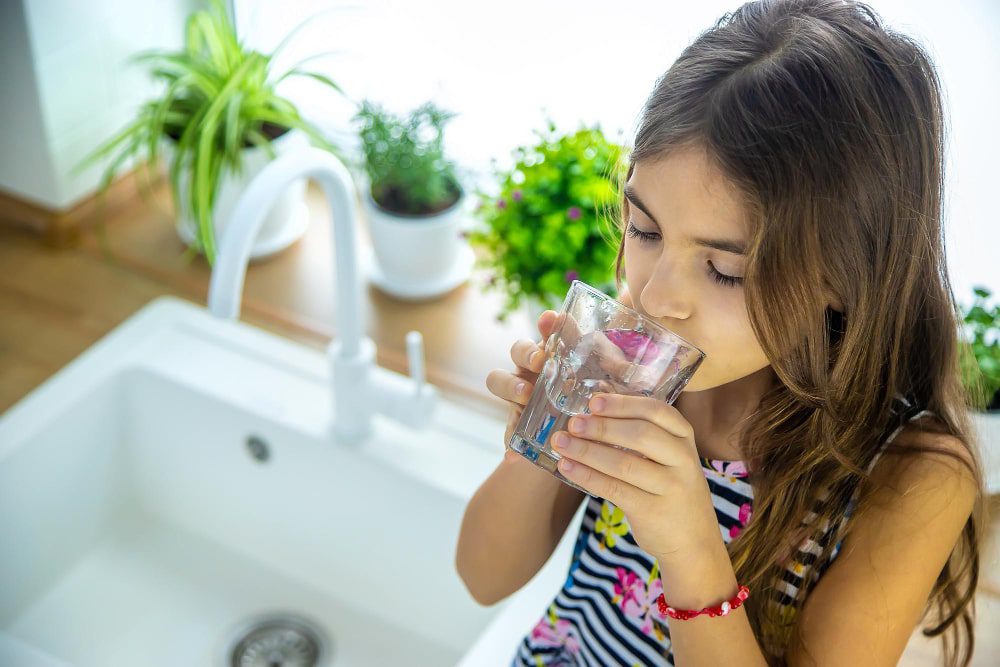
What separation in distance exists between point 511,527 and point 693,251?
36cm

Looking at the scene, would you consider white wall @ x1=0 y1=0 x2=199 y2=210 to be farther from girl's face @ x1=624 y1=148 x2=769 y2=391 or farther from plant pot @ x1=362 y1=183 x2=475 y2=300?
girl's face @ x1=624 y1=148 x2=769 y2=391

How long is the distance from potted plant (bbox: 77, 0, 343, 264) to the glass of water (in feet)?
2.78

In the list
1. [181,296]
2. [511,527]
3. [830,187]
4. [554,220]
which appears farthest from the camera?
[181,296]

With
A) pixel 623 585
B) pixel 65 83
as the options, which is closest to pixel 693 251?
pixel 623 585

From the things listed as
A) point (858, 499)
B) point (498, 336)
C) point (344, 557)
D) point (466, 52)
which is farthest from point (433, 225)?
point (858, 499)

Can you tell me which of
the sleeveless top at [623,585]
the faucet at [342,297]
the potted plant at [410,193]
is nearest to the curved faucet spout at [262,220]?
the faucet at [342,297]

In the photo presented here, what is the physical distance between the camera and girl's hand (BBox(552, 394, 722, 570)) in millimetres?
673

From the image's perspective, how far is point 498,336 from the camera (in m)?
1.54

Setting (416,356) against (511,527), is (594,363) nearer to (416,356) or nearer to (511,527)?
(511,527)

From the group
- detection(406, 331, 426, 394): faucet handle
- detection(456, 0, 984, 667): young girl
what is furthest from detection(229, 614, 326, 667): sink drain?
detection(456, 0, 984, 667): young girl

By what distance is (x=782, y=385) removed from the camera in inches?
34.4

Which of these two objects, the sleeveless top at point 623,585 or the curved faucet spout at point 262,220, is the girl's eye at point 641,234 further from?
the curved faucet spout at point 262,220

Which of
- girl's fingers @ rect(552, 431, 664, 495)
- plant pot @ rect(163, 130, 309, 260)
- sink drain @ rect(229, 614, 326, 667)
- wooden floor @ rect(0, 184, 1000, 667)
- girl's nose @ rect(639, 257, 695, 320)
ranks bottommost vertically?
sink drain @ rect(229, 614, 326, 667)

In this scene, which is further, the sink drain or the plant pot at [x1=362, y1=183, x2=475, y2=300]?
the plant pot at [x1=362, y1=183, x2=475, y2=300]
